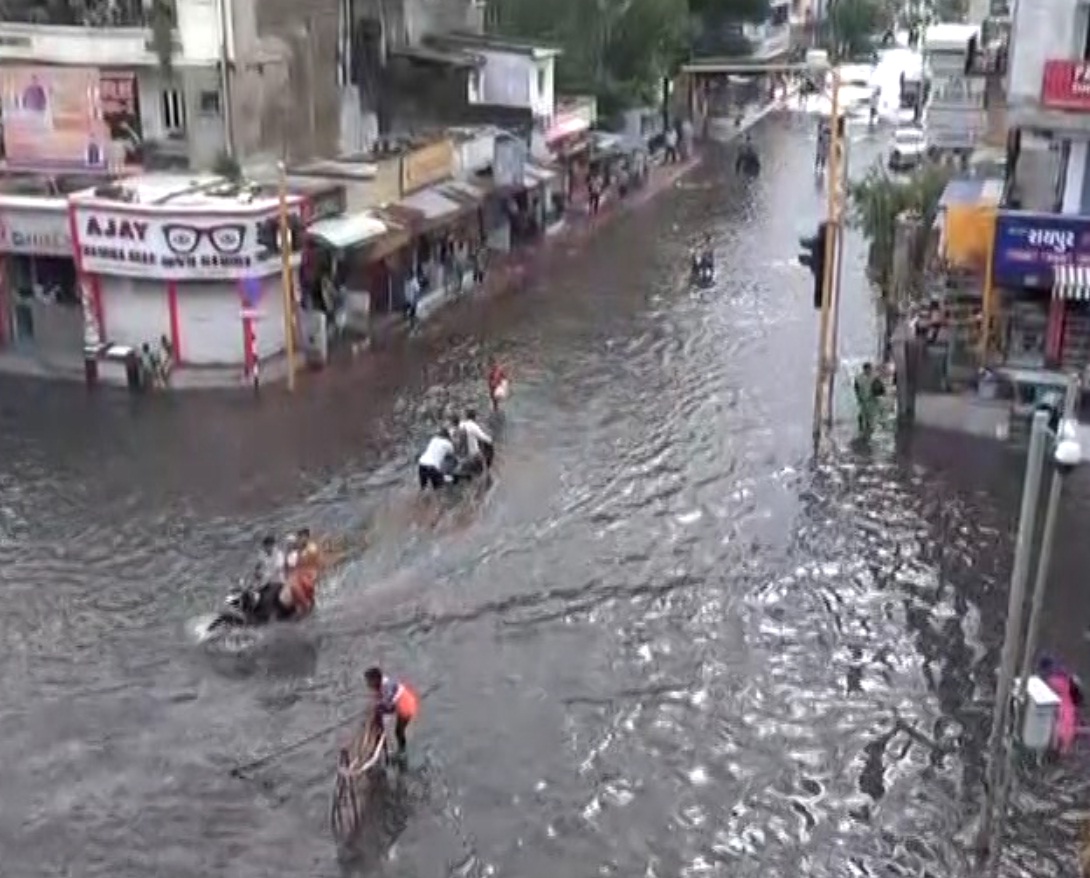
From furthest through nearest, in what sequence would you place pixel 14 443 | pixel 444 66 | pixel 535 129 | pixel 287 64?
pixel 535 129, pixel 444 66, pixel 287 64, pixel 14 443

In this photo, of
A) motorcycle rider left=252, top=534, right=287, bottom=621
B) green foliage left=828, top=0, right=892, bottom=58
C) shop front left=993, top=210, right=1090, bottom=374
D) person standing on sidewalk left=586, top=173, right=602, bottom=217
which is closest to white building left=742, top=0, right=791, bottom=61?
green foliage left=828, top=0, right=892, bottom=58

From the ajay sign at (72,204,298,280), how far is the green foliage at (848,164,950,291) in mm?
15312

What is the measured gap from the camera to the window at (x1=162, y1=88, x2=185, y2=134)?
4106 centimetres

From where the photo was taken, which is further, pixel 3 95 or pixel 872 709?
pixel 3 95

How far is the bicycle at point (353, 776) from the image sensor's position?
18.4 m

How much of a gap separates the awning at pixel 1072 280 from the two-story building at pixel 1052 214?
2 cm

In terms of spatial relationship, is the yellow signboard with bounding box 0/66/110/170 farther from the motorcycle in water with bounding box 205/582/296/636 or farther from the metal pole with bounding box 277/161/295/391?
the motorcycle in water with bounding box 205/582/296/636

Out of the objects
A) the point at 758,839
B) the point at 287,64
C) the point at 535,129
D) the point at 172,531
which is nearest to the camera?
the point at 758,839

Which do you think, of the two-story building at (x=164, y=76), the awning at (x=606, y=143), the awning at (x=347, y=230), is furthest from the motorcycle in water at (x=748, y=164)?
the awning at (x=347, y=230)

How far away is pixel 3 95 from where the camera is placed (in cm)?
3812

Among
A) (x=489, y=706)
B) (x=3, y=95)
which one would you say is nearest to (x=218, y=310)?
(x=3, y=95)

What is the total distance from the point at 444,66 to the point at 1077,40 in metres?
22.5

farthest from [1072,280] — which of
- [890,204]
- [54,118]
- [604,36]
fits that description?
[604,36]

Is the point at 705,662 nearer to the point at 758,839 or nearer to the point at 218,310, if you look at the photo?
the point at 758,839
